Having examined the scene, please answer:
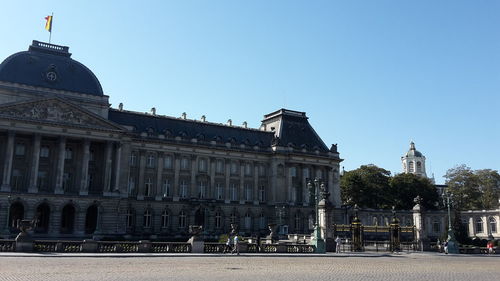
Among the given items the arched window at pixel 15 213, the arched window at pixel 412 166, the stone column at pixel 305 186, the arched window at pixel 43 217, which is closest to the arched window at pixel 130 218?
the arched window at pixel 43 217

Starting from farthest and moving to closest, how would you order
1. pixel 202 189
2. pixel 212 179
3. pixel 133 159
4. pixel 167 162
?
pixel 212 179 < pixel 202 189 < pixel 167 162 < pixel 133 159

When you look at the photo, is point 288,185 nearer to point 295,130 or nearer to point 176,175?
point 295,130

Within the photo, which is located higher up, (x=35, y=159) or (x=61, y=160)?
(x=61, y=160)

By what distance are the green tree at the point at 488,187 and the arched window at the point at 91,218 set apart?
259ft

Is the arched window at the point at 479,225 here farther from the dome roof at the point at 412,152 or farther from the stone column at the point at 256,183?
the dome roof at the point at 412,152

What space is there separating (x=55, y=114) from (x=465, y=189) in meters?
83.2

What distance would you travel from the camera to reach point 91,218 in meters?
62.2

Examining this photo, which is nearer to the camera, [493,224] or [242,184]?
[242,184]

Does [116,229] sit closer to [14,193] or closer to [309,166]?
[14,193]

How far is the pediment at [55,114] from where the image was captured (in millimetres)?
57250

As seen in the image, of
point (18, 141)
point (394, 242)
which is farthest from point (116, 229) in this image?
point (394, 242)

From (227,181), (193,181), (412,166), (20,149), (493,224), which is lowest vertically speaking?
(493,224)

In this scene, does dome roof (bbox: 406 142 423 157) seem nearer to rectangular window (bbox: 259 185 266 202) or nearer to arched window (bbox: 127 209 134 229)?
rectangular window (bbox: 259 185 266 202)

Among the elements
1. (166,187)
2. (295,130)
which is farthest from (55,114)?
(295,130)
